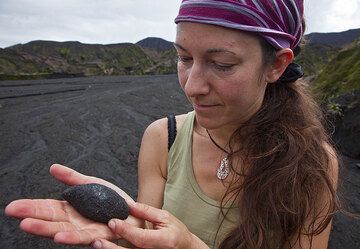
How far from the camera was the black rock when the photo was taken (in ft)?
6.15

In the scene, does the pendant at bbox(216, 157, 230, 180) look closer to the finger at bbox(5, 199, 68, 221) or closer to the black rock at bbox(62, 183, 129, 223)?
the black rock at bbox(62, 183, 129, 223)

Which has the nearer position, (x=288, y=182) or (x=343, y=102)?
(x=288, y=182)

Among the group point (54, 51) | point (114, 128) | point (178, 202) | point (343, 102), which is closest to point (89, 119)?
point (114, 128)

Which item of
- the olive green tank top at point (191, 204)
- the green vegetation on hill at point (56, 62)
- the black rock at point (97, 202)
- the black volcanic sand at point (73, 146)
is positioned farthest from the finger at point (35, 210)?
the green vegetation on hill at point (56, 62)

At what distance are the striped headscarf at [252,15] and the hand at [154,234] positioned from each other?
91 centimetres

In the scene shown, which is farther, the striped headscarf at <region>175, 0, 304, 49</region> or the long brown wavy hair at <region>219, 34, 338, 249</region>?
the long brown wavy hair at <region>219, 34, 338, 249</region>

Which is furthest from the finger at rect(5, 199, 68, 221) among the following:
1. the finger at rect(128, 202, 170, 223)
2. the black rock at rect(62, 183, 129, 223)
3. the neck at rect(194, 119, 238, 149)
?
the neck at rect(194, 119, 238, 149)

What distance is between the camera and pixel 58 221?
5.42ft

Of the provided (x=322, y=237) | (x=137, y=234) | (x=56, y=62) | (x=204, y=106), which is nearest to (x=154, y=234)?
(x=137, y=234)

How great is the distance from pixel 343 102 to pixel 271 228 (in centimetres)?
633

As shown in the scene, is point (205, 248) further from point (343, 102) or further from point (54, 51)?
point (54, 51)

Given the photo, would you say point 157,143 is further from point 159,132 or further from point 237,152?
point 237,152

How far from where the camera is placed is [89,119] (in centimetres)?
961

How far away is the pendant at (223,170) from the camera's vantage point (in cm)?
224
